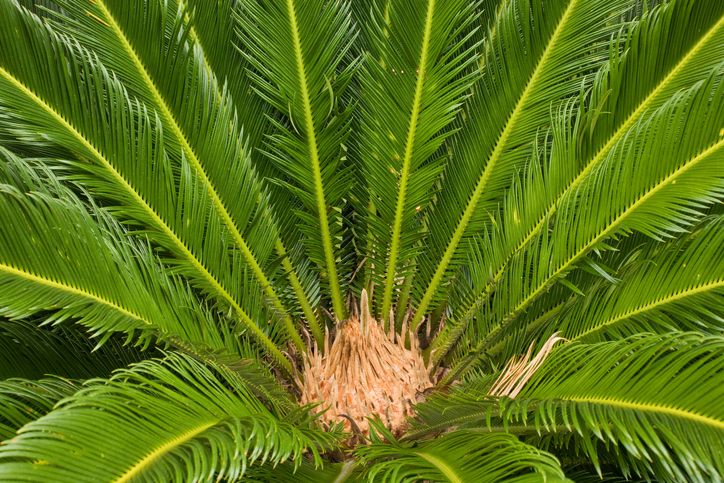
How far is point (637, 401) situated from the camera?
137 centimetres

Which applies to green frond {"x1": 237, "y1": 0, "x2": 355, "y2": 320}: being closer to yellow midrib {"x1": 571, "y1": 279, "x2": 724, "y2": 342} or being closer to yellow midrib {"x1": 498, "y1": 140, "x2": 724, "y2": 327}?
yellow midrib {"x1": 498, "y1": 140, "x2": 724, "y2": 327}

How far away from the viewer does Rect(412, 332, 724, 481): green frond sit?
1264mm

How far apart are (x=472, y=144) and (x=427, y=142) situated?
Answer: 0.53 ft

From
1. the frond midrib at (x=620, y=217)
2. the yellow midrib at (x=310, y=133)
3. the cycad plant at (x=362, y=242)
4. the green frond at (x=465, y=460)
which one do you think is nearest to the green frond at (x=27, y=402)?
the cycad plant at (x=362, y=242)

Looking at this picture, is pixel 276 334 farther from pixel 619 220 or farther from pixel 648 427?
pixel 648 427

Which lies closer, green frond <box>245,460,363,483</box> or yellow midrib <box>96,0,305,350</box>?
green frond <box>245,460,363,483</box>

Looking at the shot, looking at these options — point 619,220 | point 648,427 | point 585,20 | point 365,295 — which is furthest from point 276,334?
point 585,20

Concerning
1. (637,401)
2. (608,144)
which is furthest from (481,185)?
(637,401)

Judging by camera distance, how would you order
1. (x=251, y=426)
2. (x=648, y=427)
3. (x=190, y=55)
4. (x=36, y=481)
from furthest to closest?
(x=190, y=55) → (x=251, y=426) → (x=648, y=427) → (x=36, y=481)

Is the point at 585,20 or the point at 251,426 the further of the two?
the point at 585,20

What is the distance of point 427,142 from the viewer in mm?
2232

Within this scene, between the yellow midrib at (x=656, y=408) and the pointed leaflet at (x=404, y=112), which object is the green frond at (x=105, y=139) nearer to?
the pointed leaflet at (x=404, y=112)

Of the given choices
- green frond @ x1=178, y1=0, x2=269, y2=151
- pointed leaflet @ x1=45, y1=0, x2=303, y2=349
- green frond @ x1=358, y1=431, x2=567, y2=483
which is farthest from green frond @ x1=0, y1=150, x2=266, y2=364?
green frond @ x1=178, y1=0, x2=269, y2=151

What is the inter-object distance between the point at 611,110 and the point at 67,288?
1.48 metres
